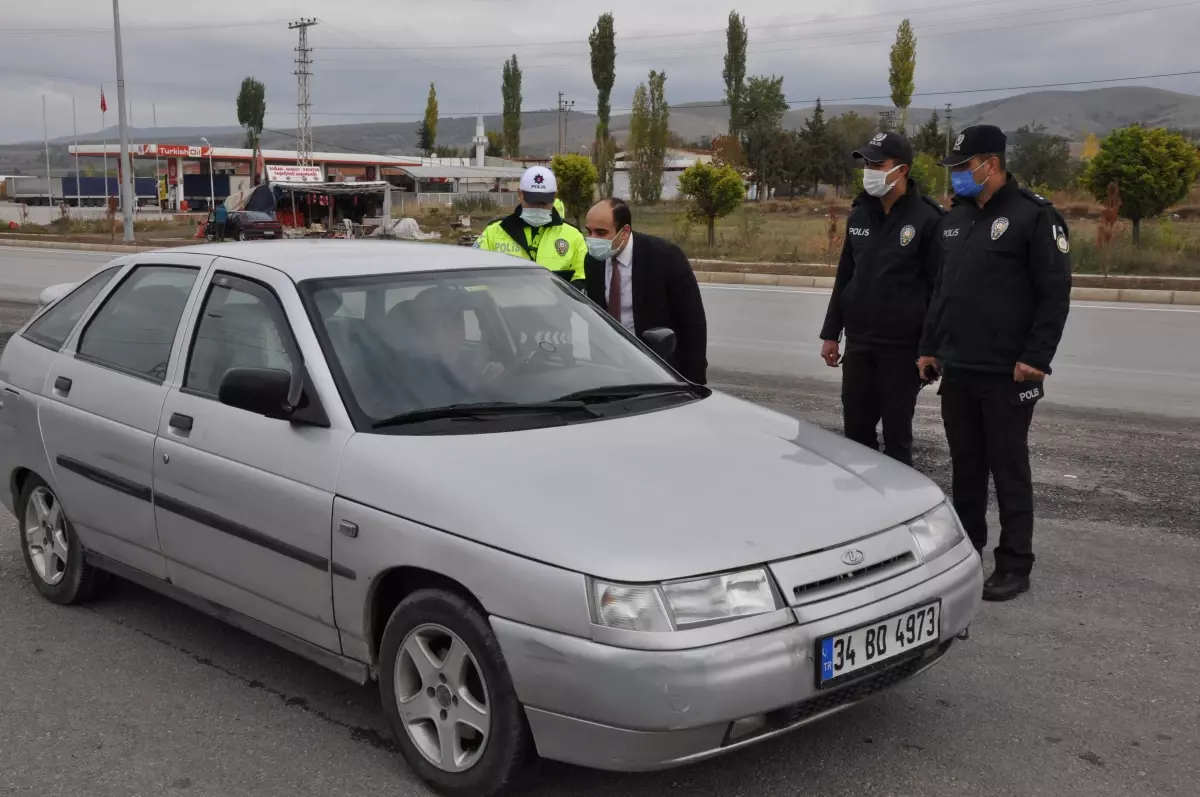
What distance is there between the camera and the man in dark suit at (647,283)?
6246 mm

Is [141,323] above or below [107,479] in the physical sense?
above

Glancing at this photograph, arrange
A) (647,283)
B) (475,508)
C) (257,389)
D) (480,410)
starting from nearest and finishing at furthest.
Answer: (475,508) < (257,389) < (480,410) < (647,283)

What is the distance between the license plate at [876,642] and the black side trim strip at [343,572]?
1335 mm

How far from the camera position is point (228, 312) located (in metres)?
4.29

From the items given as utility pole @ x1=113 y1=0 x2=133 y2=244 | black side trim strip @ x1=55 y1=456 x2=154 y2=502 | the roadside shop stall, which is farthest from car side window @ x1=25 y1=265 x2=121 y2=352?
the roadside shop stall

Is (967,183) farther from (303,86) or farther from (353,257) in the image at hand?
(303,86)

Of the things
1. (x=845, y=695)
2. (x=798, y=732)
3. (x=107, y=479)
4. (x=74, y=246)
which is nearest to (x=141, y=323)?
(x=107, y=479)

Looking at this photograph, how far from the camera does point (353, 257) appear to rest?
4355 millimetres

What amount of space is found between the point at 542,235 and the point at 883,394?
197 centimetres

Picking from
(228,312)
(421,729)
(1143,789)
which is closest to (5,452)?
(228,312)

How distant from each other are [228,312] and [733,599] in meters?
2.29

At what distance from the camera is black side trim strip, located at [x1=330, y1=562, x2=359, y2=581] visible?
11.2 feet

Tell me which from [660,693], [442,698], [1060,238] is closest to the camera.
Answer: [660,693]

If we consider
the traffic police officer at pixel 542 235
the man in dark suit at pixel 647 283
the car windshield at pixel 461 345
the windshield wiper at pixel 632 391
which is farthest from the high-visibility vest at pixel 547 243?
the windshield wiper at pixel 632 391
